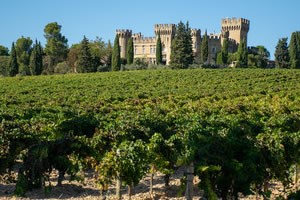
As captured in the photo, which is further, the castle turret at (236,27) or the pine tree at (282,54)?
the castle turret at (236,27)

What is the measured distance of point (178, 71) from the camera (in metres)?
52.0

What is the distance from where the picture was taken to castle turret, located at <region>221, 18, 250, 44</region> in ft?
252

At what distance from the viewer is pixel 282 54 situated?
6506 cm

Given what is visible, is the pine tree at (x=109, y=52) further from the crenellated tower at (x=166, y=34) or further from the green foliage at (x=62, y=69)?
the crenellated tower at (x=166, y=34)

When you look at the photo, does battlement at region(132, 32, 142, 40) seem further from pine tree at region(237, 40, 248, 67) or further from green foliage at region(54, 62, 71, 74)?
pine tree at region(237, 40, 248, 67)

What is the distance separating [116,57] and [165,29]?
59.3 feet

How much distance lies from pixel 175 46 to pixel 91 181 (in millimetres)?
46903

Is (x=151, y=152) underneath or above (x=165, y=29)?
underneath

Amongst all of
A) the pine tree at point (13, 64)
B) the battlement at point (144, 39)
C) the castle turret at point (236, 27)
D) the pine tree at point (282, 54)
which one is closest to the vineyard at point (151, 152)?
the pine tree at point (13, 64)

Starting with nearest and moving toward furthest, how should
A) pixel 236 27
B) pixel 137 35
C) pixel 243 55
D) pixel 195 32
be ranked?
pixel 243 55 < pixel 195 32 < pixel 236 27 < pixel 137 35

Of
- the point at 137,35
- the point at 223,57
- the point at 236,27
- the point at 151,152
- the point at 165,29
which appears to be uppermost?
the point at 236,27

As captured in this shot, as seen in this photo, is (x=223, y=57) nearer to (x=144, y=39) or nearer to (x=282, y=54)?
(x=282, y=54)

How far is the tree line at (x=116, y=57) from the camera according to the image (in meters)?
59.2

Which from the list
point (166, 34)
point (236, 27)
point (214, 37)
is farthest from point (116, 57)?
point (236, 27)
